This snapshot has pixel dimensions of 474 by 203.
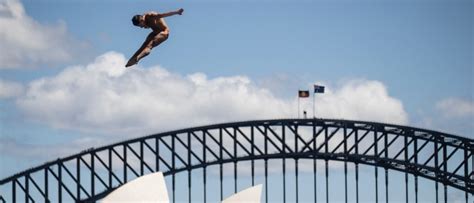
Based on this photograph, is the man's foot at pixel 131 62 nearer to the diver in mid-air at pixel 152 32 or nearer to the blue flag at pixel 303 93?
the diver in mid-air at pixel 152 32

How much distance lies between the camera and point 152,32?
43344mm

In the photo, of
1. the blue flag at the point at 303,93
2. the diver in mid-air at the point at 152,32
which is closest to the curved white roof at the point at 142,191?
the diver in mid-air at the point at 152,32

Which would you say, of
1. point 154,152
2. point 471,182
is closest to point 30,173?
point 154,152

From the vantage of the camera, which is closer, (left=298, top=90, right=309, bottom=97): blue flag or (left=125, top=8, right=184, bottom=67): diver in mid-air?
(left=125, top=8, right=184, bottom=67): diver in mid-air

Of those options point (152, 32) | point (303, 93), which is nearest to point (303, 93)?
point (303, 93)

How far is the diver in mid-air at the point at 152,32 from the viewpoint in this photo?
42.0 m

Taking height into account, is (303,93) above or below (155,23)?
above

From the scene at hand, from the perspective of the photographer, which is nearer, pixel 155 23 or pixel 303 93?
pixel 155 23

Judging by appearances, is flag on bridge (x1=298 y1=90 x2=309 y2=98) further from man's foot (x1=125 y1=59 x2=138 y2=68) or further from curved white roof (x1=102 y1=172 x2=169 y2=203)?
man's foot (x1=125 y1=59 x2=138 y2=68)

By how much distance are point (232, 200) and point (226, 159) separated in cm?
2879

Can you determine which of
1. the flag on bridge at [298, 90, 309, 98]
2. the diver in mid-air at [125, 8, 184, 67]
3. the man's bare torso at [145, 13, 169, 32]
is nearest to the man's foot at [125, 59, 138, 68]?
the diver in mid-air at [125, 8, 184, 67]

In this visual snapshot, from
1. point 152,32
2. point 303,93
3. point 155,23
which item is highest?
point 303,93

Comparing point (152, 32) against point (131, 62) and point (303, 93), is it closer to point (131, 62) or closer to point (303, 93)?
point (131, 62)

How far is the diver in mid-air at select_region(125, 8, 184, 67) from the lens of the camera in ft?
138
